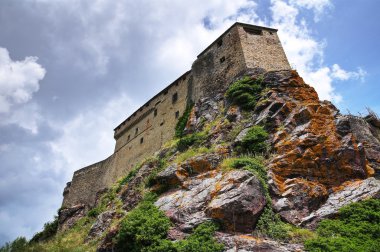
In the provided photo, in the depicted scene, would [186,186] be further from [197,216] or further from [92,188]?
[92,188]

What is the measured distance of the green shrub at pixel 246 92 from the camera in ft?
63.5

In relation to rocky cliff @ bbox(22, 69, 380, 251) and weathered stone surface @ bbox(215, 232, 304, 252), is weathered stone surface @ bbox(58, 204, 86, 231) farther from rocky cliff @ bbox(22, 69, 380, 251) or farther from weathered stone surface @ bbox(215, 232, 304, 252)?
weathered stone surface @ bbox(215, 232, 304, 252)

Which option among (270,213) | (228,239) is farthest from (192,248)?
(270,213)

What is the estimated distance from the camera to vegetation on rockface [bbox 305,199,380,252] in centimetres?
1029

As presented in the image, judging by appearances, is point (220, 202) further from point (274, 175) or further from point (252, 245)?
point (274, 175)

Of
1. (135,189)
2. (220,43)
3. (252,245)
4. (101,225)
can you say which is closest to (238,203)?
(252,245)

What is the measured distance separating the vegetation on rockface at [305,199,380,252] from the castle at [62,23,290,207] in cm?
1266

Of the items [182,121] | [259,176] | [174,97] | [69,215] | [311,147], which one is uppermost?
[174,97]

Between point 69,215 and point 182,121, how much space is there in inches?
589

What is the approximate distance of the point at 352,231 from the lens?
11047mm

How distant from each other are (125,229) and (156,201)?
245 centimetres

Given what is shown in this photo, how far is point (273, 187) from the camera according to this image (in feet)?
43.7

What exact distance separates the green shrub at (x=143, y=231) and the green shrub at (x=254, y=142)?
5.31 meters

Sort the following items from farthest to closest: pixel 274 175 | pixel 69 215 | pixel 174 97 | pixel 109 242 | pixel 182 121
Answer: pixel 69 215
pixel 174 97
pixel 182 121
pixel 274 175
pixel 109 242
